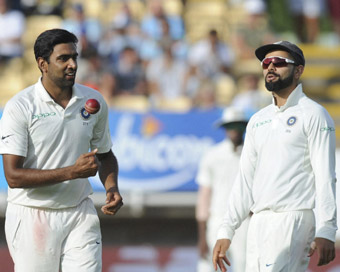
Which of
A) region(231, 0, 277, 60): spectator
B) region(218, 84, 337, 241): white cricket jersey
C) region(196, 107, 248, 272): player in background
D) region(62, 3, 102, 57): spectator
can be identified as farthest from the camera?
region(231, 0, 277, 60): spectator

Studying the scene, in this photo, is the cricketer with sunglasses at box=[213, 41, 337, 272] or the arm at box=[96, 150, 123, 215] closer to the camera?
the cricketer with sunglasses at box=[213, 41, 337, 272]

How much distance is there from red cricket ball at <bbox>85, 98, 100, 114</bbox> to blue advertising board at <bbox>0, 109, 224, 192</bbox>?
741cm

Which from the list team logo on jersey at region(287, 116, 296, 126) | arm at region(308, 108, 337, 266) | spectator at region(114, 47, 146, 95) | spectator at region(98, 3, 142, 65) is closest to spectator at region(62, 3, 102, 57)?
spectator at region(98, 3, 142, 65)

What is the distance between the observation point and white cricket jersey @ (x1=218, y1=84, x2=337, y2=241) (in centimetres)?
493

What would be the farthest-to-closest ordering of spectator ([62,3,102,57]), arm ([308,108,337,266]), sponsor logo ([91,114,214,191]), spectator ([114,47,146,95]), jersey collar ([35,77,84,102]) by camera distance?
spectator ([62,3,102,57]) → spectator ([114,47,146,95]) → sponsor logo ([91,114,214,191]) → jersey collar ([35,77,84,102]) → arm ([308,108,337,266])

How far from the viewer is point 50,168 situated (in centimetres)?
534

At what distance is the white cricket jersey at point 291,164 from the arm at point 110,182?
2.22 ft

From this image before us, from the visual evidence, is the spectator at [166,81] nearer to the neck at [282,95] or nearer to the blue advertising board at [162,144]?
the blue advertising board at [162,144]

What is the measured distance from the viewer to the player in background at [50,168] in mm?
5273

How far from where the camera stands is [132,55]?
555 inches

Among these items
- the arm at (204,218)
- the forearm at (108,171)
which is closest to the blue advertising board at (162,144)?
the arm at (204,218)

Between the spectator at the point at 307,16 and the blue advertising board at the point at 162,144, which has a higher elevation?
the spectator at the point at 307,16

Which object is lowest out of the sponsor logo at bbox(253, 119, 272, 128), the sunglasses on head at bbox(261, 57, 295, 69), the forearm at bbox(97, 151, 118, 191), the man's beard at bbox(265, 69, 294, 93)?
the forearm at bbox(97, 151, 118, 191)

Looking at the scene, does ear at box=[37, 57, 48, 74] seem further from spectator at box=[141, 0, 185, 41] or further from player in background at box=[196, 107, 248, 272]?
spectator at box=[141, 0, 185, 41]
